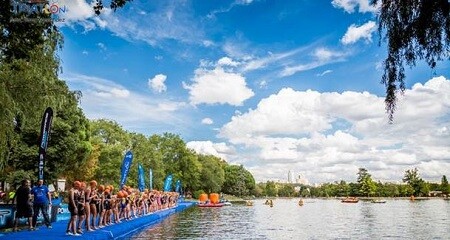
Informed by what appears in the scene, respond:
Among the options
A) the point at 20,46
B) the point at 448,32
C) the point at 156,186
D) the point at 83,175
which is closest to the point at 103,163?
the point at 83,175

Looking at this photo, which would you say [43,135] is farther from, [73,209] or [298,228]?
[298,228]

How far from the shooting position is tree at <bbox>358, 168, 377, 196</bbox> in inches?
6004

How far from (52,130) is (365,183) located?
433 feet

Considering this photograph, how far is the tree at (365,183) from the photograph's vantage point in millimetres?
152500

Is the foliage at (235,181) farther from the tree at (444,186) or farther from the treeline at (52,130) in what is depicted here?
the tree at (444,186)

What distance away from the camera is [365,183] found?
153125 mm

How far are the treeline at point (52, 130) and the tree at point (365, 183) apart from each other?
236ft

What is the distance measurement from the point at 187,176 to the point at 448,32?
311 feet

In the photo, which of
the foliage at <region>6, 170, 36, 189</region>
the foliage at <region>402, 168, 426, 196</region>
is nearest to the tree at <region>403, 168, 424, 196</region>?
the foliage at <region>402, 168, 426, 196</region>

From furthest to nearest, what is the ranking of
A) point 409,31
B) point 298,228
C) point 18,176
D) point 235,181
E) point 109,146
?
point 235,181
point 109,146
point 18,176
point 298,228
point 409,31

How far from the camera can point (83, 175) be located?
56.8 metres

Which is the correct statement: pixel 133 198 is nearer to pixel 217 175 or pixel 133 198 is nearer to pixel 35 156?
pixel 35 156

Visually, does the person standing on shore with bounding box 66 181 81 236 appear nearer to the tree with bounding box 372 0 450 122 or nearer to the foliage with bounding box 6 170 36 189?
the tree with bounding box 372 0 450 122

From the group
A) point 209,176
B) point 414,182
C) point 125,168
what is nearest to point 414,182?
point 414,182
